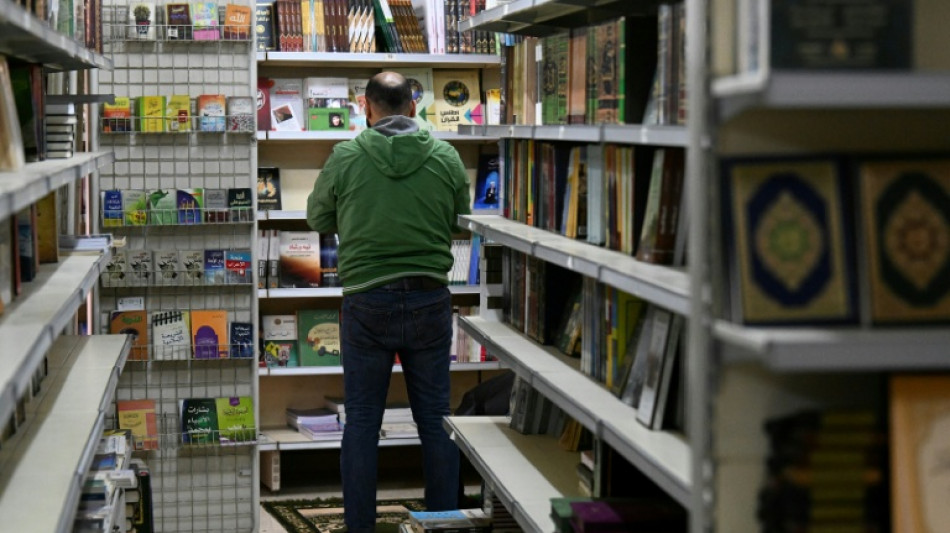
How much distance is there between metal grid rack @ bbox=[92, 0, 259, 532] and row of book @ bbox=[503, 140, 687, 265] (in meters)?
1.49

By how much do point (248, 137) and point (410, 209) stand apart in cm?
115

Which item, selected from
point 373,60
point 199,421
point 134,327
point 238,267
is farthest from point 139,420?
point 373,60

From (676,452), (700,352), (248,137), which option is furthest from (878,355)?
(248,137)

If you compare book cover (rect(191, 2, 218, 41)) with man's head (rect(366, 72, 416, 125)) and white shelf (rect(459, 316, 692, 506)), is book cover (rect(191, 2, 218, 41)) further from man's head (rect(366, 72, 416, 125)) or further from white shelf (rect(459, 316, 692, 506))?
white shelf (rect(459, 316, 692, 506))

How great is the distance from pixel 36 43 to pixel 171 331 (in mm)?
2234

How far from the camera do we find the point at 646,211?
298 cm

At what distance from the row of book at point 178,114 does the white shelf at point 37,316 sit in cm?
120

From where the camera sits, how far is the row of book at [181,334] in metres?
5.29

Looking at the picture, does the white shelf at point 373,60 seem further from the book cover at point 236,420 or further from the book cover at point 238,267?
the book cover at point 236,420

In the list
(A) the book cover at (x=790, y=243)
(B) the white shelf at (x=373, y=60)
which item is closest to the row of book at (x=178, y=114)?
(B) the white shelf at (x=373, y=60)

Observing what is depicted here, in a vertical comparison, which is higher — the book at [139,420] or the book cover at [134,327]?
the book cover at [134,327]

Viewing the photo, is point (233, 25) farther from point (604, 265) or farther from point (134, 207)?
point (604, 265)

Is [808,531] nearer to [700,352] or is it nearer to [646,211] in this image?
[700,352]

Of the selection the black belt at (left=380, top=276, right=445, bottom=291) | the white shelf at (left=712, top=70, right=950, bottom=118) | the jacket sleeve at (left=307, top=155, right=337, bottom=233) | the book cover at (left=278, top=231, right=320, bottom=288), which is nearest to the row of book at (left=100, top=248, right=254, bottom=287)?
the book cover at (left=278, top=231, right=320, bottom=288)
